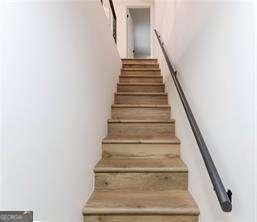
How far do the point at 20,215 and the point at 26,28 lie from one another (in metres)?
0.68

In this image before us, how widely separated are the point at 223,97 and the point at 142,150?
4.47 feet

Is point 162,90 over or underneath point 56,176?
over

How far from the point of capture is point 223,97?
1.35m

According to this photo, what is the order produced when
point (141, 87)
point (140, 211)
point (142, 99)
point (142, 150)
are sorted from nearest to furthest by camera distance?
point (140, 211)
point (142, 150)
point (142, 99)
point (141, 87)

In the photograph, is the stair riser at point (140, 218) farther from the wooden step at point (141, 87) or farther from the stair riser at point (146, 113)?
the wooden step at point (141, 87)

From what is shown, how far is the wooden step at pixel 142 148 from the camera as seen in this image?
258 cm

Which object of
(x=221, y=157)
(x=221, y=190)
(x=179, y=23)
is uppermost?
(x=179, y=23)

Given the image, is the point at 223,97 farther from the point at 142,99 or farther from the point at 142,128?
the point at 142,99

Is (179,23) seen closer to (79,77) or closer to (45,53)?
(79,77)

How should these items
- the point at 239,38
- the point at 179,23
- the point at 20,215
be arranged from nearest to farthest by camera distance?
the point at 20,215, the point at 239,38, the point at 179,23

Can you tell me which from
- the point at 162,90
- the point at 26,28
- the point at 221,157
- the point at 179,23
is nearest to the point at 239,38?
the point at 221,157

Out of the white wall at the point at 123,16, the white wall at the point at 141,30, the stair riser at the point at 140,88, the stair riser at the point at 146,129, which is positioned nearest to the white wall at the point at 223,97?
the stair riser at the point at 146,129

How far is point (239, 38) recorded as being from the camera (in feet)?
3.71

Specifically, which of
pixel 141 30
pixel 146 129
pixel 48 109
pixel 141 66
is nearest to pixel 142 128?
pixel 146 129
